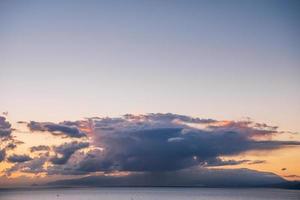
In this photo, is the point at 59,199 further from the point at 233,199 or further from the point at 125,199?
the point at 233,199

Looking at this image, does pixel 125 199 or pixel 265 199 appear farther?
pixel 125 199

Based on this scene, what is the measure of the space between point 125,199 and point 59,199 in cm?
2361

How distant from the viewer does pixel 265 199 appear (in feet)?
492

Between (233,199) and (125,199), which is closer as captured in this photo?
(233,199)

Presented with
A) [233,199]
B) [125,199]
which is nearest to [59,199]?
[125,199]

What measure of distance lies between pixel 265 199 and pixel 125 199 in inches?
1858

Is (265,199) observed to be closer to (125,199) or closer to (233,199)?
(233,199)

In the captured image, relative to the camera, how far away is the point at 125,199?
162 meters

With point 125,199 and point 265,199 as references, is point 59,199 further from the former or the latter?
point 265,199

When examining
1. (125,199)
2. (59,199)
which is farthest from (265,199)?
(59,199)

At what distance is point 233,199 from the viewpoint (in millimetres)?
146500

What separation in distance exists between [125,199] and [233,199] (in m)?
38.2

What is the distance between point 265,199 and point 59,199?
7064 centimetres

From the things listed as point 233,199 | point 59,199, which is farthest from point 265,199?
point 59,199
